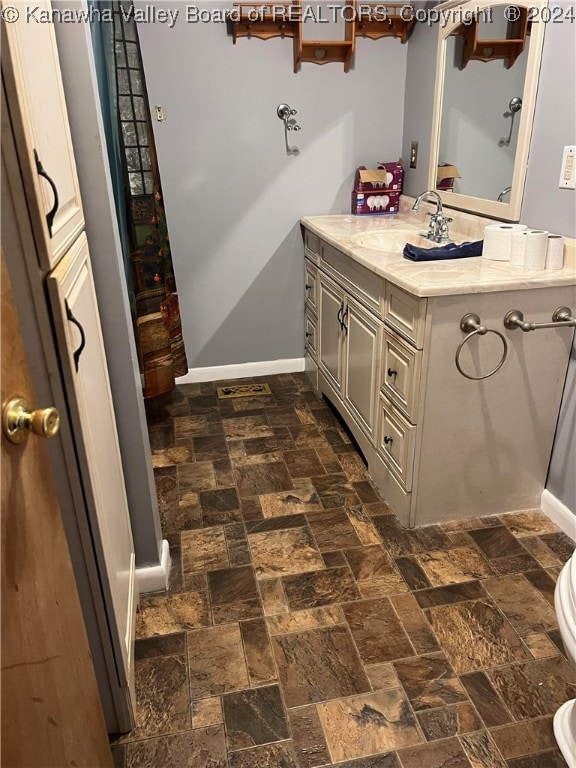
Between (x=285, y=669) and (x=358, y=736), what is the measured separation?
0.27m

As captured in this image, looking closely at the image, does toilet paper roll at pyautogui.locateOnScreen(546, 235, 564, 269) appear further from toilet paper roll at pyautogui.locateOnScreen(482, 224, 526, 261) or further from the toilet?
the toilet

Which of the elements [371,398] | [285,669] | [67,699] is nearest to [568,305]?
[371,398]

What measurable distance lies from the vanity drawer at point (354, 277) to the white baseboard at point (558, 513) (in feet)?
3.10

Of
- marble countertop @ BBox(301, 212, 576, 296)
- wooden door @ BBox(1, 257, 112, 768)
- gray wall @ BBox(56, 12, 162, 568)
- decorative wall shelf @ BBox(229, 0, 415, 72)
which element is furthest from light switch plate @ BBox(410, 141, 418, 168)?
wooden door @ BBox(1, 257, 112, 768)

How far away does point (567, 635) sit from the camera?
1195mm

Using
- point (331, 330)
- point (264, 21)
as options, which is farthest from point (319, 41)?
point (331, 330)

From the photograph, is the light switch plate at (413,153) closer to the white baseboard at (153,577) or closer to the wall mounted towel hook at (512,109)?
the wall mounted towel hook at (512,109)

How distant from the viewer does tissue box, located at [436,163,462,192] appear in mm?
2706

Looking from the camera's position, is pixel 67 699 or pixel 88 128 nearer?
pixel 67 699

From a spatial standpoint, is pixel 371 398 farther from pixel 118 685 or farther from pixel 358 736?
pixel 118 685

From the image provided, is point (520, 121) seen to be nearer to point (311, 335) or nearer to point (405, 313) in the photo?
point (405, 313)

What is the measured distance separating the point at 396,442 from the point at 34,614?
160 centimetres

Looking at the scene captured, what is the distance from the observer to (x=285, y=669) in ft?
5.31

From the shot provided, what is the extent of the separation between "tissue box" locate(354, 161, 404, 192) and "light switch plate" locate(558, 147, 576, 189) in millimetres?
1345
